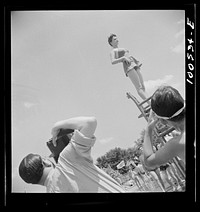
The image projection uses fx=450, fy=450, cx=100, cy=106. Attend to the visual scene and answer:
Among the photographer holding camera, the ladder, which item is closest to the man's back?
the photographer holding camera

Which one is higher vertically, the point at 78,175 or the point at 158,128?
the point at 158,128

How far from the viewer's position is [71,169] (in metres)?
3.88

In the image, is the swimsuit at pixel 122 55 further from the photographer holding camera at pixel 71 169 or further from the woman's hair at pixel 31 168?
the woman's hair at pixel 31 168

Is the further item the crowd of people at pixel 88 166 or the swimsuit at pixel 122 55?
the swimsuit at pixel 122 55

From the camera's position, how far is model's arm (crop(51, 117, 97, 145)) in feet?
12.7

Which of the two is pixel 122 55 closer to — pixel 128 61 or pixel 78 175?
pixel 128 61

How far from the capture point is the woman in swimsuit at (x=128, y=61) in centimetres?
393

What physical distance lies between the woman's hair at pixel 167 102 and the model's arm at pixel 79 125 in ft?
1.79

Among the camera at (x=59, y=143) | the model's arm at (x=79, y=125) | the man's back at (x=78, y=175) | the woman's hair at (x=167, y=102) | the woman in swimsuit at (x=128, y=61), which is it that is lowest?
the man's back at (x=78, y=175)

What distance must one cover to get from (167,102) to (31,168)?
50.8 inches

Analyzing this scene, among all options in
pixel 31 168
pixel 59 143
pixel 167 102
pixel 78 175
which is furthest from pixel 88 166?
pixel 167 102

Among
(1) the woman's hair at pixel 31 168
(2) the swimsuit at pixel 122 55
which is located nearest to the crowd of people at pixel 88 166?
(1) the woman's hair at pixel 31 168

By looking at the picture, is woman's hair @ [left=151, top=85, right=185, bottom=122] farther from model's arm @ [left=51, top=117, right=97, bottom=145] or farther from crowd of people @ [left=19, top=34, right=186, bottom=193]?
model's arm @ [left=51, top=117, right=97, bottom=145]
